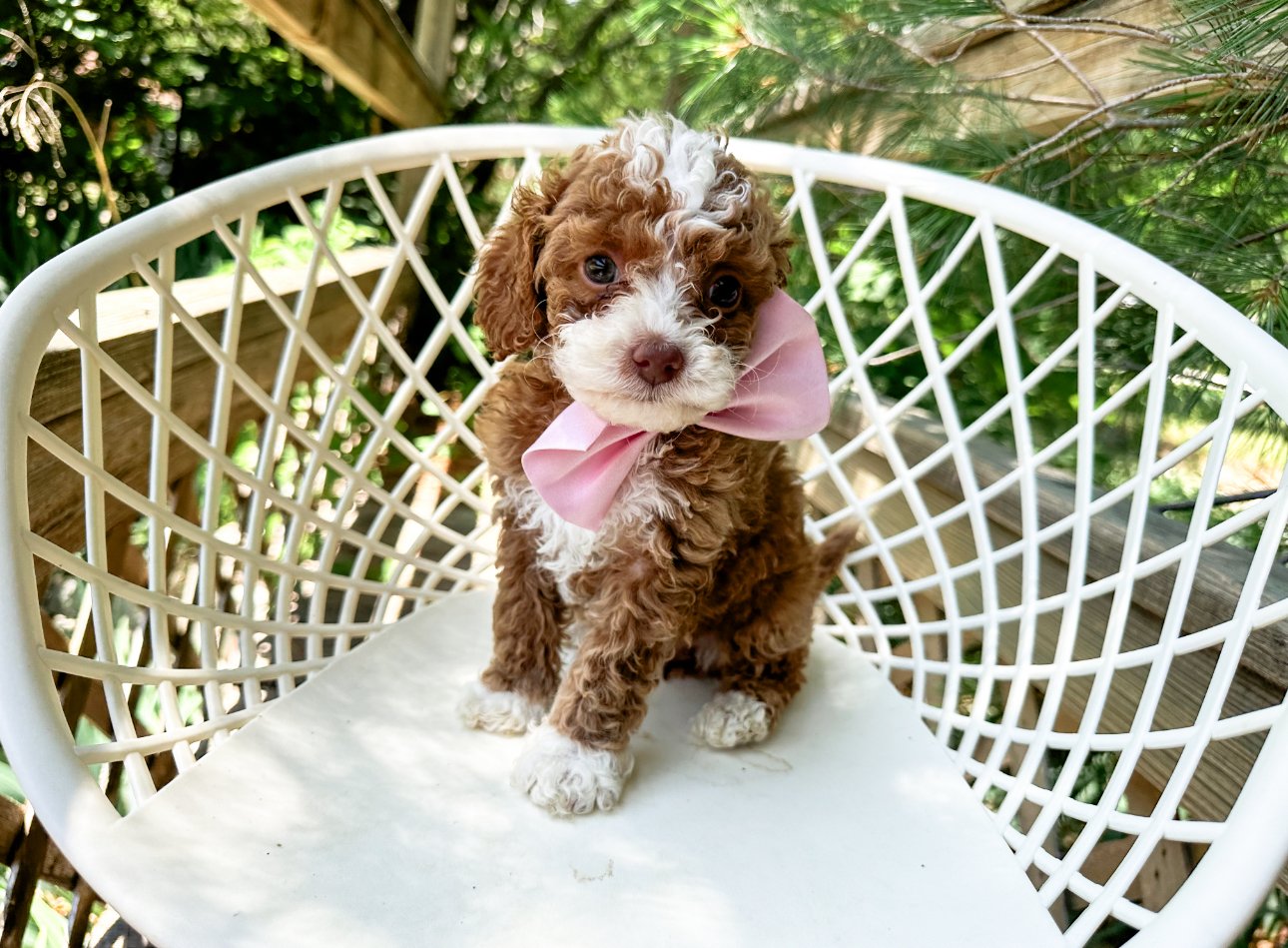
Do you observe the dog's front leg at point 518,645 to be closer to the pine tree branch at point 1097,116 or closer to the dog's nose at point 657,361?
the dog's nose at point 657,361

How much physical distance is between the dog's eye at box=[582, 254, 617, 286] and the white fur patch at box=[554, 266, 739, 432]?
0.15 feet

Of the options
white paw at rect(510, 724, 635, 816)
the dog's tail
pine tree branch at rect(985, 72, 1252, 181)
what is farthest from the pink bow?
pine tree branch at rect(985, 72, 1252, 181)

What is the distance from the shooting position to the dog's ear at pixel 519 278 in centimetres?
140

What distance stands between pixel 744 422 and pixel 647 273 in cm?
27

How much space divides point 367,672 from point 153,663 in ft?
1.31

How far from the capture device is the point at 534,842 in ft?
4.56

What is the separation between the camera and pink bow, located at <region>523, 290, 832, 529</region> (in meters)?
1.37

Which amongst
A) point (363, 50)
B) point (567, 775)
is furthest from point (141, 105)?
point (567, 775)

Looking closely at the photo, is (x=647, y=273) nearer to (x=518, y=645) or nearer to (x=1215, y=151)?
(x=518, y=645)

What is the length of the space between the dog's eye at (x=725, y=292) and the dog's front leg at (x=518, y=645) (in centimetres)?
54

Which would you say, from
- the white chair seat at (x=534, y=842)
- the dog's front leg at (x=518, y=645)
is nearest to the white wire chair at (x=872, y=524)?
the white chair seat at (x=534, y=842)

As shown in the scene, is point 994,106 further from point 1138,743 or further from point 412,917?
point 412,917

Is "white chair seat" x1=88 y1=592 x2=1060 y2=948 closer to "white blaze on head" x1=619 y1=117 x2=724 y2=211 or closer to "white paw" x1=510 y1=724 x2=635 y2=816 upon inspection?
"white paw" x1=510 y1=724 x2=635 y2=816

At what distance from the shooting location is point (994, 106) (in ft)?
7.43
